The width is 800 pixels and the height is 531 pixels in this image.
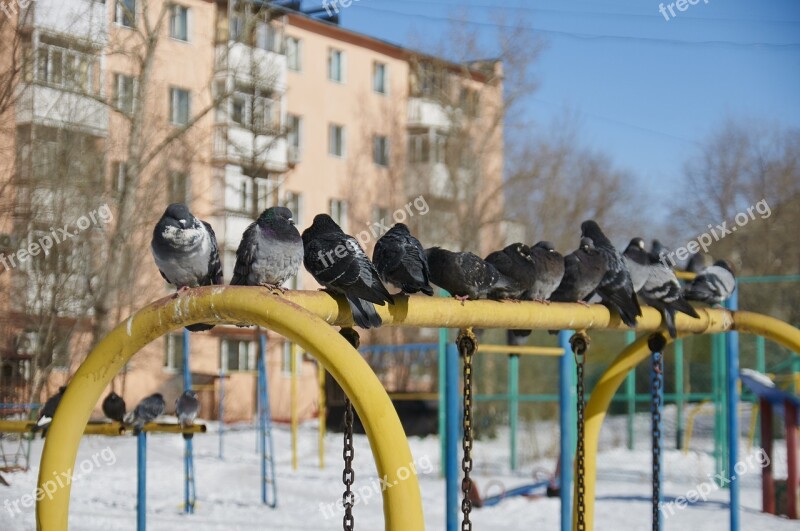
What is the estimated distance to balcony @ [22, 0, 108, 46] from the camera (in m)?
15.4

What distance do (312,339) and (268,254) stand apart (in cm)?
123

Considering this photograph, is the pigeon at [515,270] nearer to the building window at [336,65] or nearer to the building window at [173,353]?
the building window at [173,353]

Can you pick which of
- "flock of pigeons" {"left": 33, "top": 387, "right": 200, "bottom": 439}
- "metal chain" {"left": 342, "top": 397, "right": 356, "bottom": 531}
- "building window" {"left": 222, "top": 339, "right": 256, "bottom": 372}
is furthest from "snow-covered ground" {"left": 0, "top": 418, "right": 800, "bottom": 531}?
"building window" {"left": 222, "top": 339, "right": 256, "bottom": 372}

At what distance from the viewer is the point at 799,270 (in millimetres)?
26406

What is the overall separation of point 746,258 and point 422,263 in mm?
25063

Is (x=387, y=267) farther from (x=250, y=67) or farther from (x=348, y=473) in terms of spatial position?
(x=250, y=67)

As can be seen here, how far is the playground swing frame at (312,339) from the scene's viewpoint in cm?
246

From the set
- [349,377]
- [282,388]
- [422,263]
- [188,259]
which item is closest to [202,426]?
[188,259]

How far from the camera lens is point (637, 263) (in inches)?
221

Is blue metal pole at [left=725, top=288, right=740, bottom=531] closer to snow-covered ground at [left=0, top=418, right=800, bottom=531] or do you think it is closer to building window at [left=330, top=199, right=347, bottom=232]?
snow-covered ground at [left=0, top=418, right=800, bottom=531]

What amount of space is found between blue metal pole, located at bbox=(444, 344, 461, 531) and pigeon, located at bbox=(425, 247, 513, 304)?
59.3 inches

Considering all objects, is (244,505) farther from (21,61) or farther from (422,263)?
(422,263)

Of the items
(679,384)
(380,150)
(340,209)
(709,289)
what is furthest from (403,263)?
(380,150)

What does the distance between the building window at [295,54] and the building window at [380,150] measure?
3.30m
